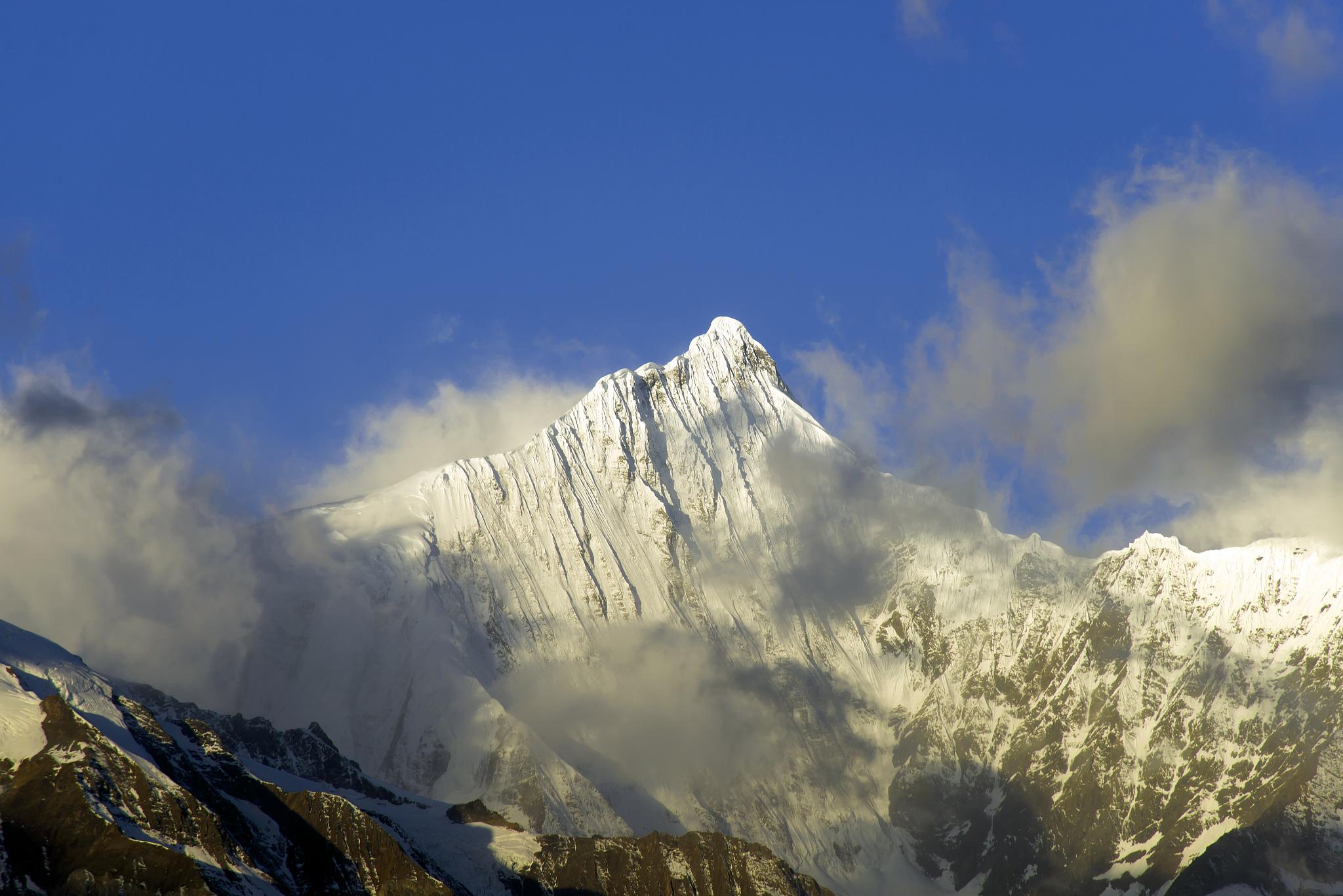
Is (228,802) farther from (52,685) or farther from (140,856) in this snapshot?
(140,856)

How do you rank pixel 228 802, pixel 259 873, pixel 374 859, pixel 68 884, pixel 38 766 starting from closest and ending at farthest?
1. pixel 68 884
2. pixel 38 766
3. pixel 259 873
4. pixel 228 802
5. pixel 374 859

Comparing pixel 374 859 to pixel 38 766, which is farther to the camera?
pixel 374 859

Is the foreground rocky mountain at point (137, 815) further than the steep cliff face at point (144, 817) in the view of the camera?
No

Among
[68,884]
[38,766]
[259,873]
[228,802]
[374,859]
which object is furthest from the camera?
[374,859]

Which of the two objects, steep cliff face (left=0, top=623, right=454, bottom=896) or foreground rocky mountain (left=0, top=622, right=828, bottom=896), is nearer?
foreground rocky mountain (left=0, top=622, right=828, bottom=896)

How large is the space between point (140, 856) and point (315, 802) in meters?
52.0

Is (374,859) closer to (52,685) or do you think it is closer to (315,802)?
(315,802)

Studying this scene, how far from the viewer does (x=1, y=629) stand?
602 feet

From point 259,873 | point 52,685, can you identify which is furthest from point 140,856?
point 52,685

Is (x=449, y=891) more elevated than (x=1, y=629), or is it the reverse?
(x=1, y=629)

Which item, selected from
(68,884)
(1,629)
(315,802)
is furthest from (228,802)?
(68,884)

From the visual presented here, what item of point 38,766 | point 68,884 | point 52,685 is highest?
point 52,685

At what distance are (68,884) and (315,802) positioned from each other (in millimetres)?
56670

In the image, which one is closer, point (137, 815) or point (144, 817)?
point (137, 815)
